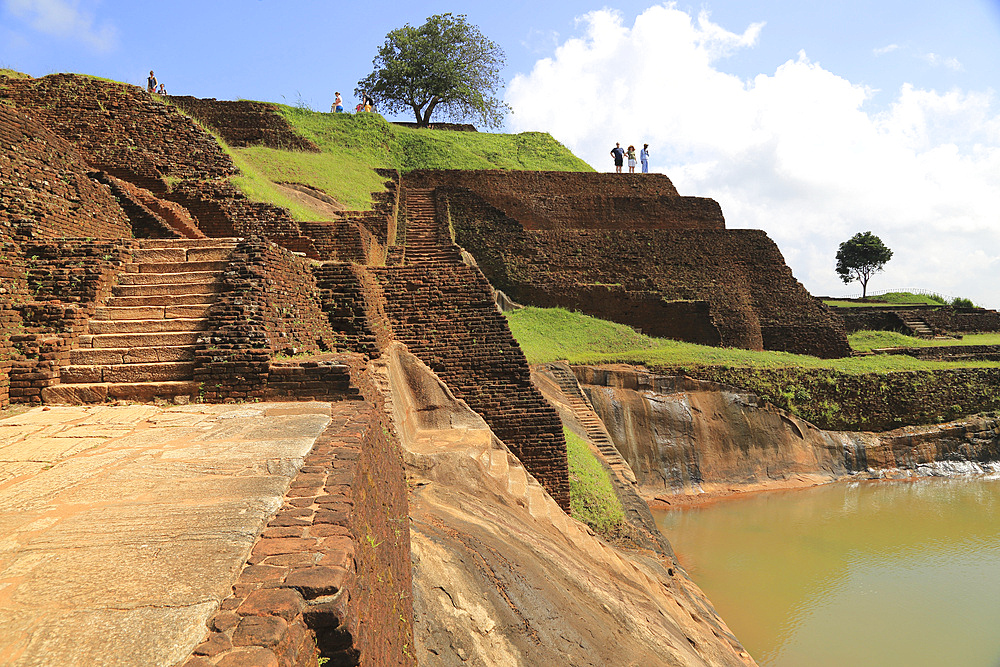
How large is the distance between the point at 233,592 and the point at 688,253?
65.3 ft

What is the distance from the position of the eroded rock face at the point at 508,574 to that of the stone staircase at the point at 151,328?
7.29 ft

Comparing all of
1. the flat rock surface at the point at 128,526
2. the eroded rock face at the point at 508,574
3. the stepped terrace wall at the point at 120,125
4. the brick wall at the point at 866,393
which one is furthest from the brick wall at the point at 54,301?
the brick wall at the point at 866,393

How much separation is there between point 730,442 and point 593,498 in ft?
23.6

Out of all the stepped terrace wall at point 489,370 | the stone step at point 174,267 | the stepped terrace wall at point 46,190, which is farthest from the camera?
the stepped terrace wall at point 489,370

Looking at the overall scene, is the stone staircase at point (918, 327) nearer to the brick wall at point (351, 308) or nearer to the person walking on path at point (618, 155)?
the person walking on path at point (618, 155)

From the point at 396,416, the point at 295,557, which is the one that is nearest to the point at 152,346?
the point at 396,416

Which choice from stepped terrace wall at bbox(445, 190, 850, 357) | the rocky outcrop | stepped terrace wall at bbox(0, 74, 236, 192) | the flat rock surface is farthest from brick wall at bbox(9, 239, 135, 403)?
stepped terrace wall at bbox(445, 190, 850, 357)

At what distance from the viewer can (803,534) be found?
37.5 ft

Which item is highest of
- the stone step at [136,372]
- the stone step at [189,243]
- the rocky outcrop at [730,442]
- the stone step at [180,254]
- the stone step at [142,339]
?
the stone step at [189,243]

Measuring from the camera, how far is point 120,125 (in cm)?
1262

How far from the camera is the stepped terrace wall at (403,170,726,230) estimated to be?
65.3 feet

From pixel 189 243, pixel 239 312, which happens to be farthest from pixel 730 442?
pixel 189 243

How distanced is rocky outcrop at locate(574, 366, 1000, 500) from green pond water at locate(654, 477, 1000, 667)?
2.17 ft

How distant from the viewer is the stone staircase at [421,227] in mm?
14230
